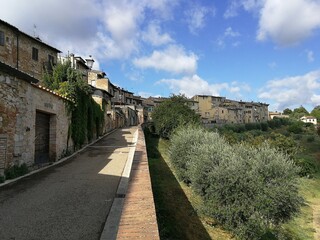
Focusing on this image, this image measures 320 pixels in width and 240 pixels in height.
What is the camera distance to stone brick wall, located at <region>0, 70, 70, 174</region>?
938 centimetres

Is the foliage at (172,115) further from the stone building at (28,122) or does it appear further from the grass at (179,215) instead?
the stone building at (28,122)

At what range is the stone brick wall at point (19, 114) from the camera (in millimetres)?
9383

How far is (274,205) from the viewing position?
1041 centimetres

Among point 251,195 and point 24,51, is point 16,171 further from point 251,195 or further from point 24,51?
point 24,51

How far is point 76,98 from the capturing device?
680 inches

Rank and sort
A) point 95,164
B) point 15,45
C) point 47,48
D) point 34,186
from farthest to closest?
point 47,48 → point 15,45 → point 95,164 → point 34,186

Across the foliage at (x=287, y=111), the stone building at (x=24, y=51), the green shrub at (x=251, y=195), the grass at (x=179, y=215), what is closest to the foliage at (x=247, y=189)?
the green shrub at (x=251, y=195)

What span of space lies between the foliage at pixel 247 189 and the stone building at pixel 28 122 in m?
6.73

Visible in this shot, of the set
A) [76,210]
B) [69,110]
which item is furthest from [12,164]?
[69,110]

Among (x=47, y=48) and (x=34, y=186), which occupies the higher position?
(x=47, y=48)

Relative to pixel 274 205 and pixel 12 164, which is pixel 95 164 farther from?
pixel 274 205

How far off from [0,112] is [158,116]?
27.1 meters

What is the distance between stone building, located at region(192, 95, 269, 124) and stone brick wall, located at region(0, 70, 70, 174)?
75075 mm

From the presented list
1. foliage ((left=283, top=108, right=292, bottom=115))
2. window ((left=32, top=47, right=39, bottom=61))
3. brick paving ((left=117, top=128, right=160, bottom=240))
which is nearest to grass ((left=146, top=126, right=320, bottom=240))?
brick paving ((left=117, top=128, right=160, bottom=240))
